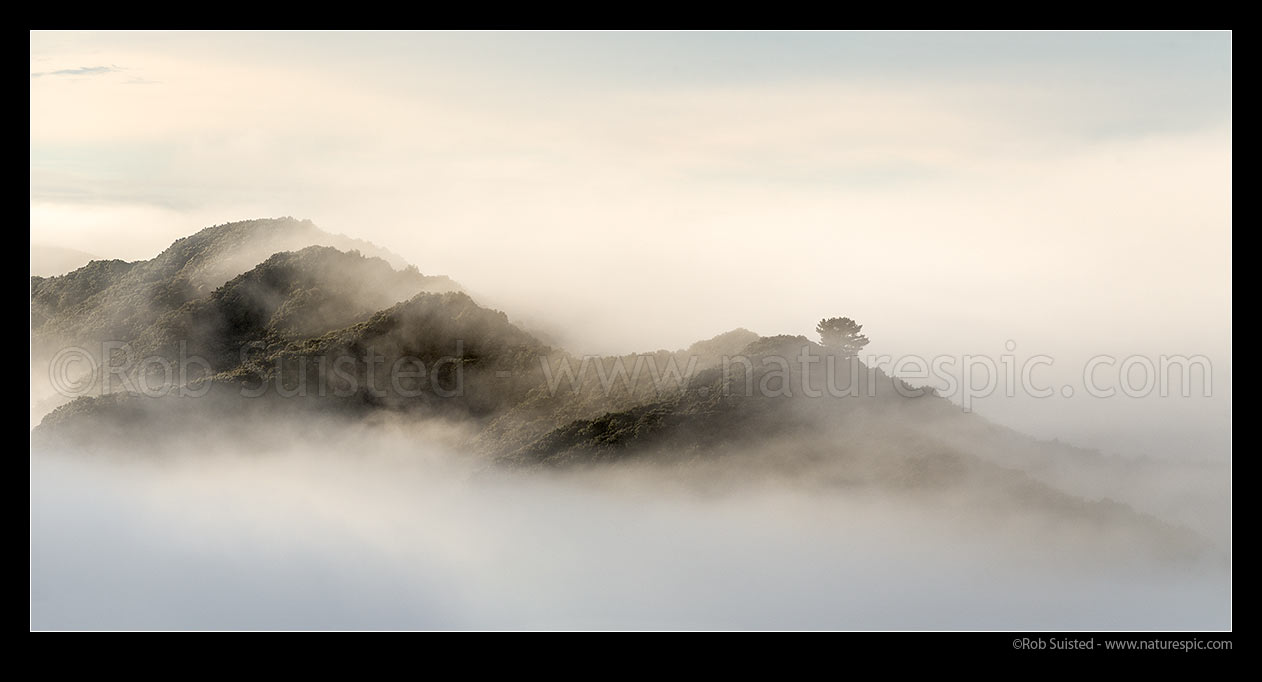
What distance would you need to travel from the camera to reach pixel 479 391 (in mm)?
40250

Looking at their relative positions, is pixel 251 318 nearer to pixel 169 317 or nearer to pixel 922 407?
pixel 169 317

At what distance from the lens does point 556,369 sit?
4084 centimetres

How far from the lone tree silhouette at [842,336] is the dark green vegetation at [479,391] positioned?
2.4 inches

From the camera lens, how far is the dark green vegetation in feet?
122

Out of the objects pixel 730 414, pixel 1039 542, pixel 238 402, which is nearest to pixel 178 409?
pixel 238 402

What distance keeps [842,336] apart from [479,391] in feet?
41.3

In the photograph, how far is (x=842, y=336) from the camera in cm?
3897

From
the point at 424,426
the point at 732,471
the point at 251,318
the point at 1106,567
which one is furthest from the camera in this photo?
the point at 251,318

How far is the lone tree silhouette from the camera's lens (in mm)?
38938

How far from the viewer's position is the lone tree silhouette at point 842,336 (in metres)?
38.9

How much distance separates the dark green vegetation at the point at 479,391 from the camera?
37.2m

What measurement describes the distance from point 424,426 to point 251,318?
9.16 meters

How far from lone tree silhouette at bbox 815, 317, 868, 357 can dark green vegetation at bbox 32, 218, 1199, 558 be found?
0.20 feet

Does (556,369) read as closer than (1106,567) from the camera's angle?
No
